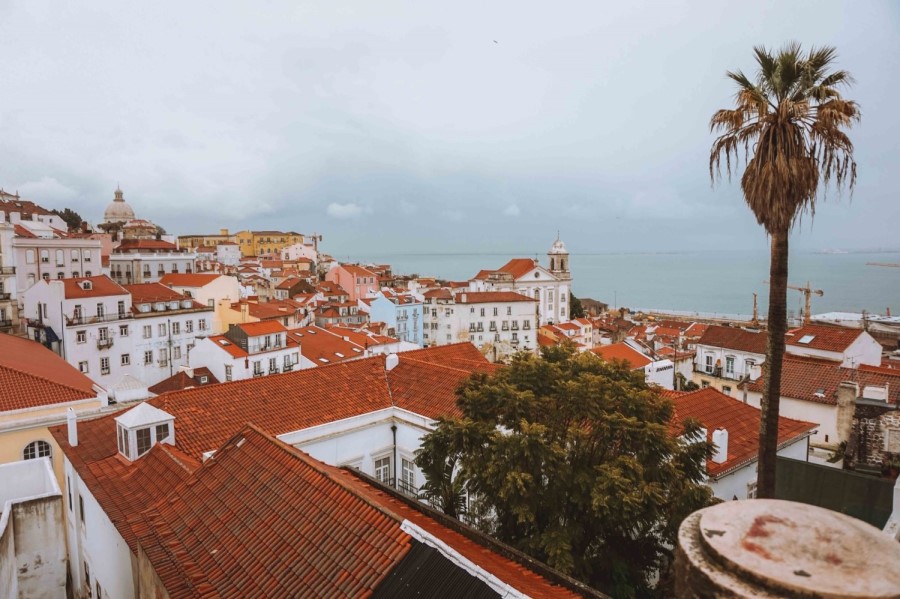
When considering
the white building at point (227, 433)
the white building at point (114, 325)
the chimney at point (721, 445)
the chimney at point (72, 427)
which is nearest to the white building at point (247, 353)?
the white building at point (114, 325)

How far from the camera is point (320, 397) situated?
17062mm

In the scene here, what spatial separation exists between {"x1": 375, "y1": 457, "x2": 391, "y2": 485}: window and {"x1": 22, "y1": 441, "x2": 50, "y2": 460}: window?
34.0ft

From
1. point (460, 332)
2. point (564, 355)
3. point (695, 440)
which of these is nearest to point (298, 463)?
point (564, 355)

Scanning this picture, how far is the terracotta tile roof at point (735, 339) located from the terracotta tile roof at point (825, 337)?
1.64 meters

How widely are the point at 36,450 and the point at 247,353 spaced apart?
1953cm

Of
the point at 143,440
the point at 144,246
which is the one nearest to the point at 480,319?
the point at 144,246

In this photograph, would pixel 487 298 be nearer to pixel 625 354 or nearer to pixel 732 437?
pixel 625 354

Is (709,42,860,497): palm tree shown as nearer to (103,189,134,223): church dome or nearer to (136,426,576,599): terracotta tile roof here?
(136,426,576,599): terracotta tile roof

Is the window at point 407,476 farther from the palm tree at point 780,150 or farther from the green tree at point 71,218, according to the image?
the green tree at point 71,218

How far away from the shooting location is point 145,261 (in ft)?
201

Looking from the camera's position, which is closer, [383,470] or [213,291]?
[383,470]

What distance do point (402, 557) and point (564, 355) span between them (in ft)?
23.9

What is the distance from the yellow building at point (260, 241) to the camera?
14050cm

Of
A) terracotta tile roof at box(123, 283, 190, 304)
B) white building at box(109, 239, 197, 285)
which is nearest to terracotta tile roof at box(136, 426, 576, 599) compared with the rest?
terracotta tile roof at box(123, 283, 190, 304)
